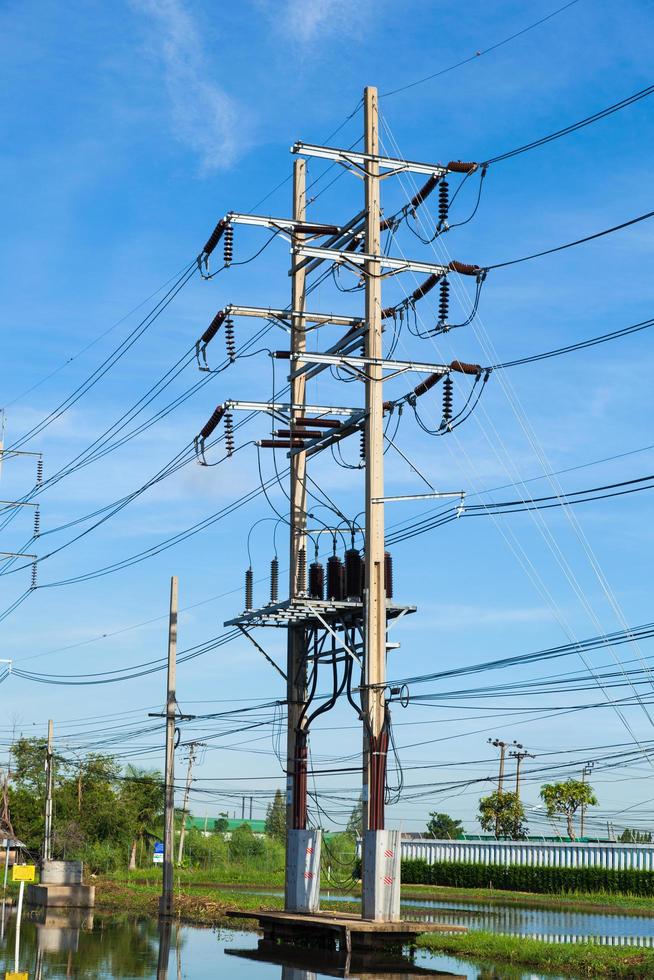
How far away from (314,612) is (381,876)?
6.78 m

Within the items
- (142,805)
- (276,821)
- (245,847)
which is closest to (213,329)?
(142,805)

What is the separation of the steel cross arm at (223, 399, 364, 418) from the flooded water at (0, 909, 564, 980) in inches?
517

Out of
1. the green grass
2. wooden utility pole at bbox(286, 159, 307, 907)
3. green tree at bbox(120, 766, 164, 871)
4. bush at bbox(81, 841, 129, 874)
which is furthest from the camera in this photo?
green tree at bbox(120, 766, 164, 871)

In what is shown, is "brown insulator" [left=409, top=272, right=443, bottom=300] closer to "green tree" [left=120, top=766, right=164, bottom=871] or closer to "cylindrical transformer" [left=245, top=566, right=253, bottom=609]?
"cylindrical transformer" [left=245, top=566, right=253, bottom=609]

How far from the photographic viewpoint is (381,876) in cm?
2816

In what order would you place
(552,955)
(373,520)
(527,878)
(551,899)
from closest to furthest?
1. (552,955)
2. (373,520)
3. (551,899)
4. (527,878)

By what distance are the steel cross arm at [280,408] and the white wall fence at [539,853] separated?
117 ft

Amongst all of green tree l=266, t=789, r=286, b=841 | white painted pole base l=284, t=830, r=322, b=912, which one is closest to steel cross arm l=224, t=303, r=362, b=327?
white painted pole base l=284, t=830, r=322, b=912

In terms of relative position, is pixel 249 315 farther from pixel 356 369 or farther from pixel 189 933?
pixel 189 933

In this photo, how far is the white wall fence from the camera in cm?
6112

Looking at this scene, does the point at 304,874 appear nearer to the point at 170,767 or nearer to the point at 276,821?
Answer: the point at 170,767

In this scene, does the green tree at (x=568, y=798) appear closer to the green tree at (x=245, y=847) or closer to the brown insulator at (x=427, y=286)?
the green tree at (x=245, y=847)

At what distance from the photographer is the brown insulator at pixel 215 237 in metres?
30.5

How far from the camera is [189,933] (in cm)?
3594
